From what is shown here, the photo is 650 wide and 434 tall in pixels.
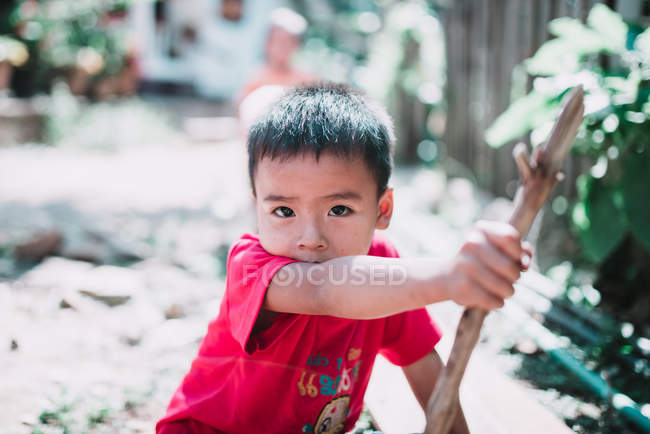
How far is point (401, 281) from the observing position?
1.15m

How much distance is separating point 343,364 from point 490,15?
12.3 ft

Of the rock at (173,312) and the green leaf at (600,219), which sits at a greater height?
the green leaf at (600,219)

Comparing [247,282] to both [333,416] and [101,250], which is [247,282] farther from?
[101,250]

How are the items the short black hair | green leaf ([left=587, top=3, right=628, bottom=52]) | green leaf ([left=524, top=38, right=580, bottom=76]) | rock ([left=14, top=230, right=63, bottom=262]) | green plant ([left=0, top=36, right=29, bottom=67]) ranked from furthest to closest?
green plant ([left=0, top=36, right=29, bottom=67]), rock ([left=14, top=230, right=63, bottom=262]), green leaf ([left=524, top=38, right=580, bottom=76]), green leaf ([left=587, top=3, right=628, bottom=52]), the short black hair

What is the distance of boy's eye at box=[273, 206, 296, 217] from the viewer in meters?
1.45

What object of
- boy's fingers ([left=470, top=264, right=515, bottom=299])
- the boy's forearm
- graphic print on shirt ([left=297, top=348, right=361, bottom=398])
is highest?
boy's fingers ([left=470, top=264, right=515, bottom=299])

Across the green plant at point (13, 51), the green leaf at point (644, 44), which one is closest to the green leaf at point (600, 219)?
the green leaf at point (644, 44)

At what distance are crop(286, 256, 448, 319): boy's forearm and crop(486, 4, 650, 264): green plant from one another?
1.26 metres

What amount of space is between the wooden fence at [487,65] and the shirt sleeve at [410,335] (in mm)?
1909

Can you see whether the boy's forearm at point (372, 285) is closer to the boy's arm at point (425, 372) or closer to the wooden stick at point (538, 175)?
the wooden stick at point (538, 175)

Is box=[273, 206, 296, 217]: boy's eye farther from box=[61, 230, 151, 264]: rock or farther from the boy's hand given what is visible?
box=[61, 230, 151, 264]: rock

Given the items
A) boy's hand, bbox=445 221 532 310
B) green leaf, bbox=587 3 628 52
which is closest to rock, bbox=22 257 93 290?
boy's hand, bbox=445 221 532 310

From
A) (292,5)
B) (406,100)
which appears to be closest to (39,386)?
(406,100)

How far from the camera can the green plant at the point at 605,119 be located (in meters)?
2.20
